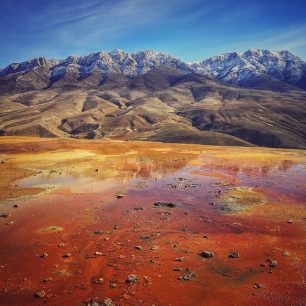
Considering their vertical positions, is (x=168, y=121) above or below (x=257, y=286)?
above

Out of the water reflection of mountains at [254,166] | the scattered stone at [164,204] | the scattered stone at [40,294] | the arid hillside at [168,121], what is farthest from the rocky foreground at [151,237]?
the arid hillside at [168,121]

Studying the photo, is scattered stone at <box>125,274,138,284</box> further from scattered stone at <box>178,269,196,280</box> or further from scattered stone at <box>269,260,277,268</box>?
scattered stone at <box>269,260,277,268</box>

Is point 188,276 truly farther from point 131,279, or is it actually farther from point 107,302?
point 107,302

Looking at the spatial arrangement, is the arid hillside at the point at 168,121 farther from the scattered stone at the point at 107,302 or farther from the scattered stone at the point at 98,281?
the scattered stone at the point at 107,302

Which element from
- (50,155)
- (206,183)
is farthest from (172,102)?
(206,183)

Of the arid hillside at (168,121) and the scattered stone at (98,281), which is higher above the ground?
the arid hillside at (168,121)

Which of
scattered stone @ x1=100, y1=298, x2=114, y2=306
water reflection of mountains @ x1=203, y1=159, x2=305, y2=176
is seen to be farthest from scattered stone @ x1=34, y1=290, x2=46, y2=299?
water reflection of mountains @ x1=203, y1=159, x2=305, y2=176

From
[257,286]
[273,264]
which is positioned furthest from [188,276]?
[273,264]

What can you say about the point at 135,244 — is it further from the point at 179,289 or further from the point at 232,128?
the point at 232,128
